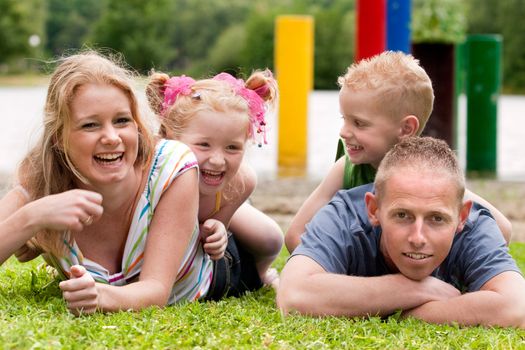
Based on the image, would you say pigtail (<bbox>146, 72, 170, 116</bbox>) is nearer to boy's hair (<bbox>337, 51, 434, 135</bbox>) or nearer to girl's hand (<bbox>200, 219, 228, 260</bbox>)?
girl's hand (<bbox>200, 219, 228, 260</bbox>)

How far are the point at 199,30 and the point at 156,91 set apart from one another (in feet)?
157

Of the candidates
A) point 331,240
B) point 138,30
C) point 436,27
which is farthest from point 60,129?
point 138,30

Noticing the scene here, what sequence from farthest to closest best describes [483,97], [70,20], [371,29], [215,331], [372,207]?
[70,20], [483,97], [371,29], [372,207], [215,331]

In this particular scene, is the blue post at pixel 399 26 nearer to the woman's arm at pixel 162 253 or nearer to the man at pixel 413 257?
the man at pixel 413 257

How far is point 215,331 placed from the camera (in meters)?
3.26

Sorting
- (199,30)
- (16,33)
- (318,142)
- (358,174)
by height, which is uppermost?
(358,174)

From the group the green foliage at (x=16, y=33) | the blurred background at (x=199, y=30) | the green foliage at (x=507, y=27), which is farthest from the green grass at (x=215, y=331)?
the green foliage at (x=16, y=33)

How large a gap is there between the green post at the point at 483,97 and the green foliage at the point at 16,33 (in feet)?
154

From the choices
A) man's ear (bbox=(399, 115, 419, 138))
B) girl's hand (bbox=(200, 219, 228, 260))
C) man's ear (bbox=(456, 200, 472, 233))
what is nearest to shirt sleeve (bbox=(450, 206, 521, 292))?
man's ear (bbox=(456, 200, 472, 233))

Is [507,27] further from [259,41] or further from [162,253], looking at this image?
[162,253]

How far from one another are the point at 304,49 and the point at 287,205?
3628 millimetres

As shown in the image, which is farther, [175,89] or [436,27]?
[436,27]

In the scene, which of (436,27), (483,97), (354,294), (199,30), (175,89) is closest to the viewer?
(354,294)

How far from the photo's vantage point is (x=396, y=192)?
3533 millimetres
